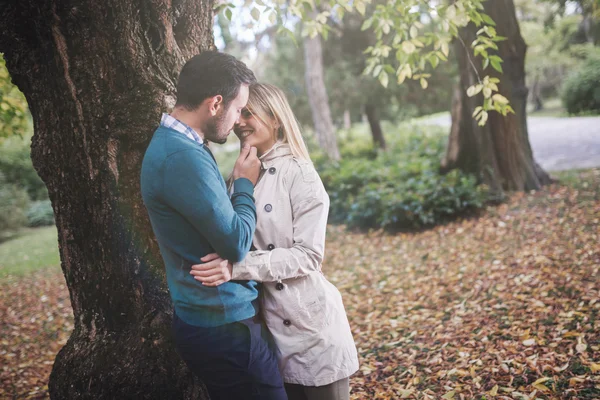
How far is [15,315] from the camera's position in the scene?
6.89 meters

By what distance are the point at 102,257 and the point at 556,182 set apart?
8.61m

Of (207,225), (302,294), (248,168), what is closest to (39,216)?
(248,168)

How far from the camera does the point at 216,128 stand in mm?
1963

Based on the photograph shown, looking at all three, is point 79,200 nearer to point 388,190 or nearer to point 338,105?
point 388,190

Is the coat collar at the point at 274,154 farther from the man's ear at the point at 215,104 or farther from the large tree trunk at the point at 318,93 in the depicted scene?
the large tree trunk at the point at 318,93

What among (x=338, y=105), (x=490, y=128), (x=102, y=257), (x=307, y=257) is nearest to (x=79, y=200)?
(x=102, y=257)

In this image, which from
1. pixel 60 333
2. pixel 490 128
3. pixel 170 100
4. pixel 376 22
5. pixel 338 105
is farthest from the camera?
pixel 338 105

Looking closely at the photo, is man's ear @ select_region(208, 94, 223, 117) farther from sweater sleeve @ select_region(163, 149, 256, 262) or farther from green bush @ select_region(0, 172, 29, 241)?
green bush @ select_region(0, 172, 29, 241)

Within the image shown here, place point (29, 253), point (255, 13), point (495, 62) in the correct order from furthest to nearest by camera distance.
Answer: point (29, 253)
point (255, 13)
point (495, 62)

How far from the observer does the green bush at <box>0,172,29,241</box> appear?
1605 centimetres

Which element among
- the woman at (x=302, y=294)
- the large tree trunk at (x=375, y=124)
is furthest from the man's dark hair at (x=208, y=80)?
the large tree trunk at (x=375, y=124)

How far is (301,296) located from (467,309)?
3302 mm

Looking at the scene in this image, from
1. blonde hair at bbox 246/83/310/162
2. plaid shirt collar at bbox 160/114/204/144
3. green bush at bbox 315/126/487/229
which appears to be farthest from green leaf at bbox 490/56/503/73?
green bush at bbox 315/126/487/229

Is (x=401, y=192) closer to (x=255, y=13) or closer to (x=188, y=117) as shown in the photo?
(x=255, y=13)
